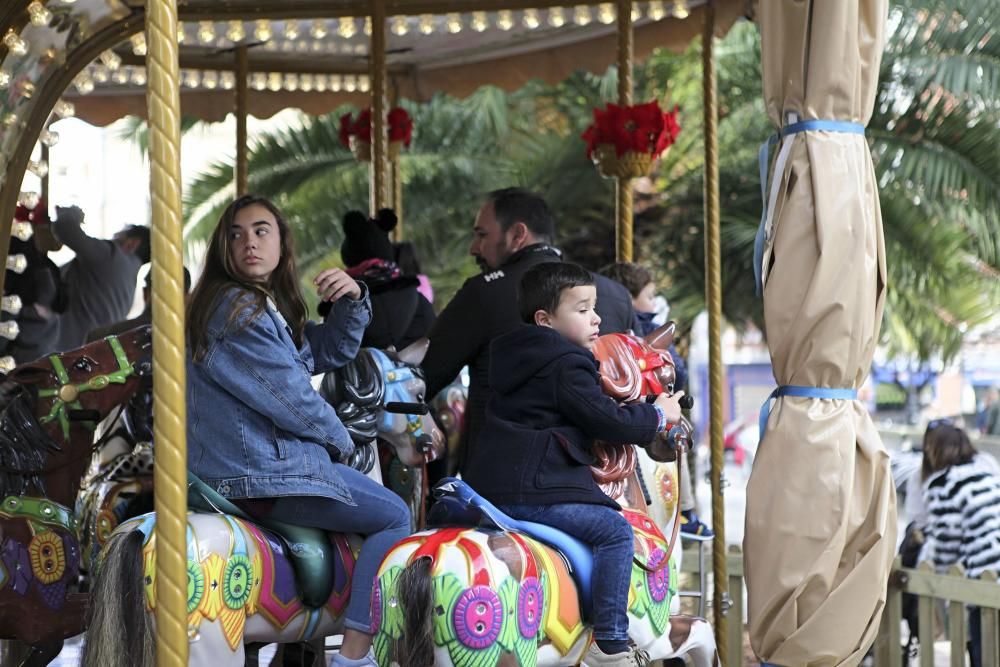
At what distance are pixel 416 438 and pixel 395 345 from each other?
1.89ft

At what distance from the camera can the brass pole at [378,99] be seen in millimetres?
7309

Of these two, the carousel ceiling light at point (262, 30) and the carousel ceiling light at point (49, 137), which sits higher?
the carousel ceiling light at point (262, 30)

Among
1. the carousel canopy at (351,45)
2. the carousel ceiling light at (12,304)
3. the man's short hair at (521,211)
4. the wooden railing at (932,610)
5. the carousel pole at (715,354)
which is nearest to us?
the man's short hair at (521,211)

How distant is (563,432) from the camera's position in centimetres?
398

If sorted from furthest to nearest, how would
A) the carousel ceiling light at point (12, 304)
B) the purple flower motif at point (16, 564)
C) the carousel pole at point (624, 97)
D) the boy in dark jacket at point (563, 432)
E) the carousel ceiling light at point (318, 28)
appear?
the carousel ceiling light at point (318, 28) < the carousel pole at point (624, 97) < the carousel ceiling light at point (12, 304) < the purple flower motif at point (16, 564) < the boy in dark jacket at point (563, 432)

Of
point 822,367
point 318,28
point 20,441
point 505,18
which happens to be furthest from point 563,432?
point 318,28

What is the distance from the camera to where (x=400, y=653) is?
140 inches

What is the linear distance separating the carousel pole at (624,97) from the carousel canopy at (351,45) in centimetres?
88

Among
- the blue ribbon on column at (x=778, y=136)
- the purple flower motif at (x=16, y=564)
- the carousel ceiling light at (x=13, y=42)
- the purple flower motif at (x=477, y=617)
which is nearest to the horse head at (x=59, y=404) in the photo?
the purple flower motif at (x=16, y=564)

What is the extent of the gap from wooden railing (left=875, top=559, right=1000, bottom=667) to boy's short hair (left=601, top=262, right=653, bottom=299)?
A: 5.83ft

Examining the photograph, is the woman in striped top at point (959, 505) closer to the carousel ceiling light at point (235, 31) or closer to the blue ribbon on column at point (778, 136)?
the blue ribbon on column at point (778, 136)

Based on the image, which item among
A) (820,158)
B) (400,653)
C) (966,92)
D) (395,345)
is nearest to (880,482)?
(820,158)

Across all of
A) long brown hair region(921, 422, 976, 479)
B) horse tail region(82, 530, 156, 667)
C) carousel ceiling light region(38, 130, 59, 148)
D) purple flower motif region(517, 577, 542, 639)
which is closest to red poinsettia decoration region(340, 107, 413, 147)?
carousel ceiling light region(38, 130, 59, 148)

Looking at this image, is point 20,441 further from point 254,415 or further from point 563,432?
point 563,432
